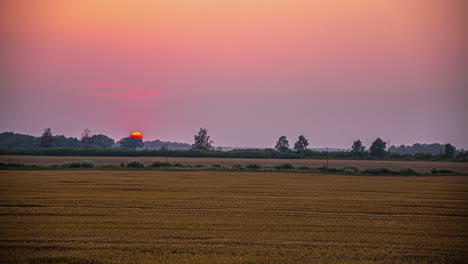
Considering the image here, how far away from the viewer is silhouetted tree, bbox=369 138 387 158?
9283 centimetres

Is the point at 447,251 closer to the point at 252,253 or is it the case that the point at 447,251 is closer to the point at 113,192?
the point at 252,253

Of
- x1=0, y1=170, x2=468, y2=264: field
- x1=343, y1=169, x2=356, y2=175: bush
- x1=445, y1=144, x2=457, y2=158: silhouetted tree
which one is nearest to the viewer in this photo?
x1=0, y1=170, x2=468, y2=264: field

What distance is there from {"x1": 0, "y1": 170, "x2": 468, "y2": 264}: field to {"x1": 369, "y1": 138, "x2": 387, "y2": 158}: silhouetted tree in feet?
254

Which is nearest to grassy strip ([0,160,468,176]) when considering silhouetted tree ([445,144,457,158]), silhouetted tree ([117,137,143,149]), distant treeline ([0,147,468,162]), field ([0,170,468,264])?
field ([0,170,468,264])

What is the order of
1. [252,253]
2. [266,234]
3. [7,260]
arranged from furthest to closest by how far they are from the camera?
[266,234] < [252,253] < [7,260]

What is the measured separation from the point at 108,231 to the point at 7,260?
9.25 ft

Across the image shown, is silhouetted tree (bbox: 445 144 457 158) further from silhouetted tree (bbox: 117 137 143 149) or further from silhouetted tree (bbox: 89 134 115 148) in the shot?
silhouetted tree (bbox: 89 134 115 148)

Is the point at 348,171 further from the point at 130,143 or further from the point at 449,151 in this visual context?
the point at 130,143

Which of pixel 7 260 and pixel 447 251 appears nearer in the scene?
pixel 7 260

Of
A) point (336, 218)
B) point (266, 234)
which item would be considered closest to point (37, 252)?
point (266, 234)

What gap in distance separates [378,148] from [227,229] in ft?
290

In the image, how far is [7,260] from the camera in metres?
8.22

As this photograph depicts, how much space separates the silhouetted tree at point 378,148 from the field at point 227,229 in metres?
77.5

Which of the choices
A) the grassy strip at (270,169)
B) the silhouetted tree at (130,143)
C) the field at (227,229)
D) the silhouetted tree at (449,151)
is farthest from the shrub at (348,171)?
the silhouetted tree at (130,143)
